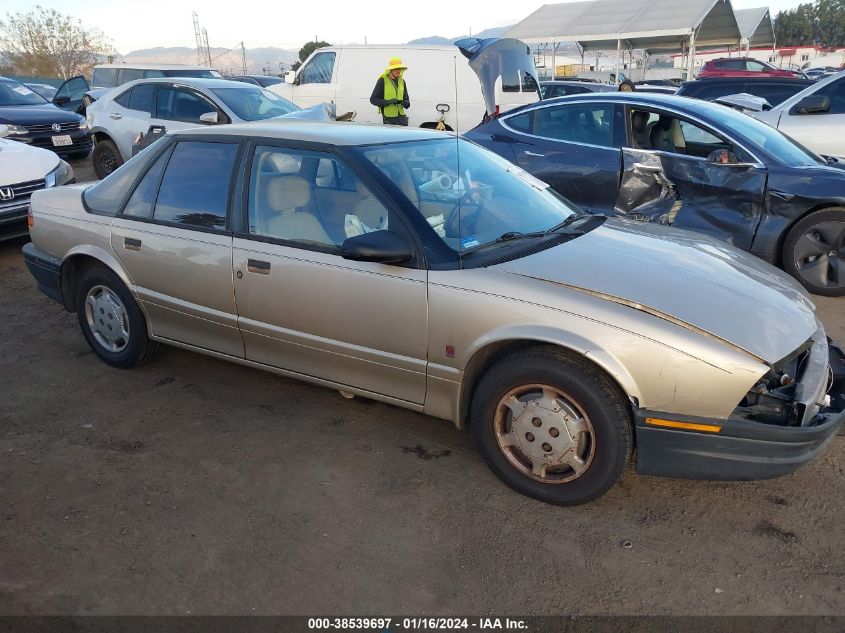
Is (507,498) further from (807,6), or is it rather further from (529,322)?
(807,6)

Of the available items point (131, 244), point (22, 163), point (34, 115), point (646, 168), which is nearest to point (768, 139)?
point (646, 168)

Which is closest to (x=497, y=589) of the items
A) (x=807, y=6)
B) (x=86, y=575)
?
(x=86, y=575)

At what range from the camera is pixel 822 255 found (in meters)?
5.57

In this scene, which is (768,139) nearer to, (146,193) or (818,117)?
(818,117)

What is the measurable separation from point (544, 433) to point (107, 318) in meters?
3.00

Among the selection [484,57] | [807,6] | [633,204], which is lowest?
[633,204]

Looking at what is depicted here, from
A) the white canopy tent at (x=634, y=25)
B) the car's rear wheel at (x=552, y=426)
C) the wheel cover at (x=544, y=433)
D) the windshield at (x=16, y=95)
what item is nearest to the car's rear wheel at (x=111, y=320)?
the car's rear wheel at (x=552, y=426)

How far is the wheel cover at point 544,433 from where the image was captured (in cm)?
286

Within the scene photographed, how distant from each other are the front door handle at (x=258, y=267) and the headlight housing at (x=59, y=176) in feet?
16.3

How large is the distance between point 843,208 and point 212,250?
4.85m

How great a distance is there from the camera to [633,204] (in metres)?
6.08

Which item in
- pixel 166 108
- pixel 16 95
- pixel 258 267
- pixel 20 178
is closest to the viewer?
pixel 258 267

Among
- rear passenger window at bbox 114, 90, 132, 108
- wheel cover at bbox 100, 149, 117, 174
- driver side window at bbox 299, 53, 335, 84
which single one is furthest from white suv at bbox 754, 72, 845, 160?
wheel cover at bbox 100, 149, 117, 174

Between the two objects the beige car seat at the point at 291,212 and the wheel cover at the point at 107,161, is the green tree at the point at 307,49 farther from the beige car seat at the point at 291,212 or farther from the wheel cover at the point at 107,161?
the beige car seat at the point at 291,212
